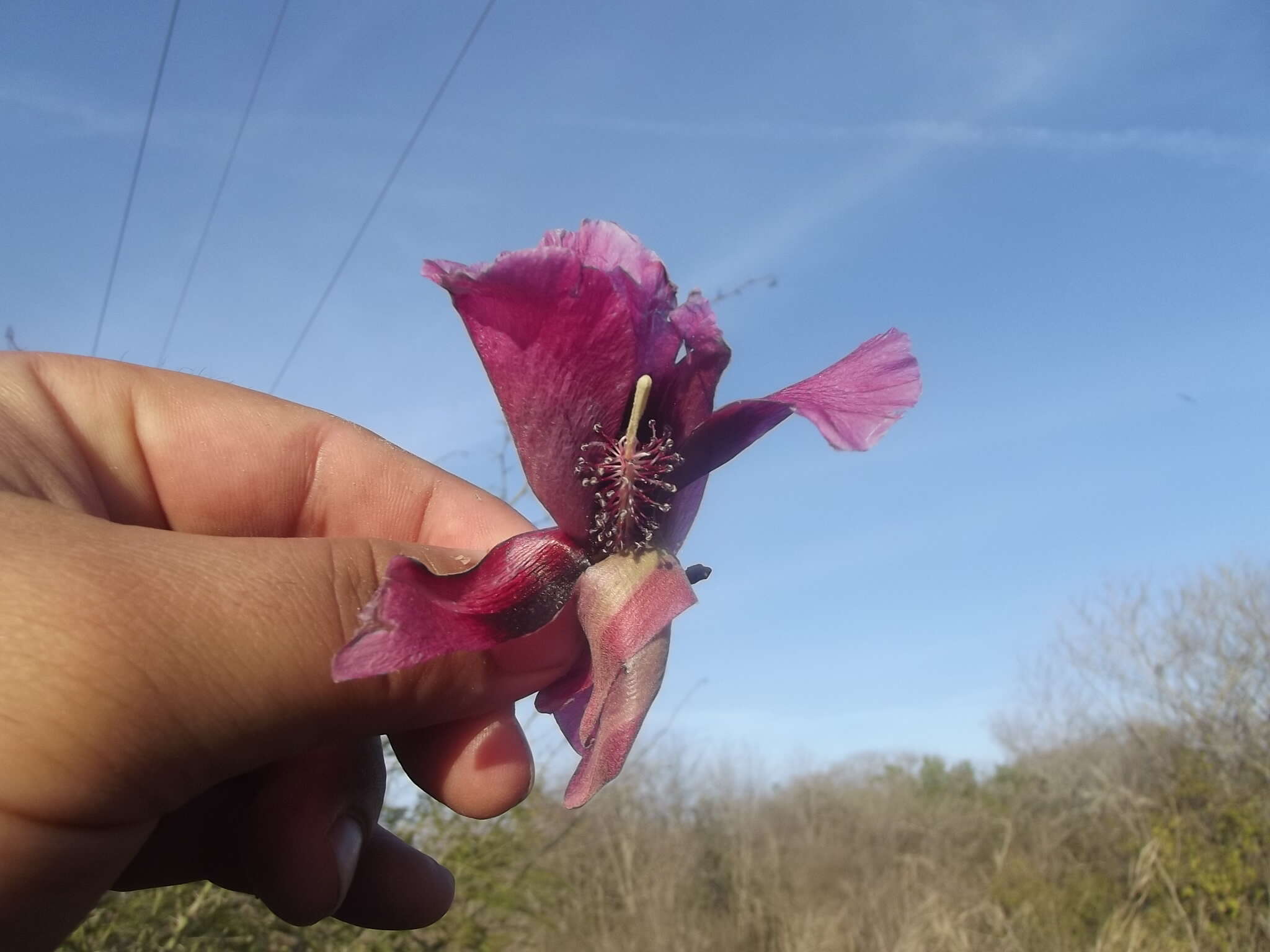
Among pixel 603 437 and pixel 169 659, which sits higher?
pixel 603 437

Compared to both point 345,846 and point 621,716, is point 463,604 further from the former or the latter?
point 345,846

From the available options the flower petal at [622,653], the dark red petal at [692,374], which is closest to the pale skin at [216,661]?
the flower petal at [622,653]

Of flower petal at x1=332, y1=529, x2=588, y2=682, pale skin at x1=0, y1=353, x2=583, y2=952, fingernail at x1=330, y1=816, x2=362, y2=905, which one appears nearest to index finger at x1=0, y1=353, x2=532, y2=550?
pale skin at x1=0, y1=353, x2=583, y2=952

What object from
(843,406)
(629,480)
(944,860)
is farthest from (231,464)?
(944,860)

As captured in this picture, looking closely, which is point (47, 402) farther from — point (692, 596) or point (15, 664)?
point (692, 596)

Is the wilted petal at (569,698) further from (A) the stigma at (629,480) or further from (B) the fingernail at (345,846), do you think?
(B) the fingernail at (345,846)

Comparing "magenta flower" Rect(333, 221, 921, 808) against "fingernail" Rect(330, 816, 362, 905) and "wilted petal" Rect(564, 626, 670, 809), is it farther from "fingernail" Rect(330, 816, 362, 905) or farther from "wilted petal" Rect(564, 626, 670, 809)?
"fingernail" Rect(330, 816, 362, 905)
